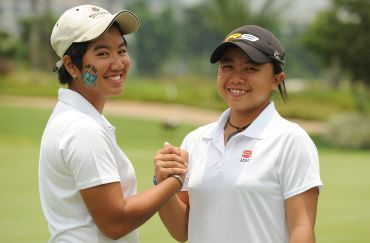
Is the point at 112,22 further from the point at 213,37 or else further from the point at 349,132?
the point at 213,37

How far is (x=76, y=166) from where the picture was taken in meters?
2.49

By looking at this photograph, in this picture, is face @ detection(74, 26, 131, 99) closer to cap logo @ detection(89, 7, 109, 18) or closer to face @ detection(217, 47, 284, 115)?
cap logo @ detection(89, 7, 109, 18)

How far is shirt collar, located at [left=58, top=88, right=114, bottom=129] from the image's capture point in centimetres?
263

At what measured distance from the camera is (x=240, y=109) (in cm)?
278

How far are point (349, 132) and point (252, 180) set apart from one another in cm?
1919

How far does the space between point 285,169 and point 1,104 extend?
27.8 meters

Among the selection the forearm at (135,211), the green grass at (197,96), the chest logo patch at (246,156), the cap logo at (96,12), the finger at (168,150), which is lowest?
the green grass at (197,96)

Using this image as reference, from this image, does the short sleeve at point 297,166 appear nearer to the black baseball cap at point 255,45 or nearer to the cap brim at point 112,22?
the black baseball cap at point 255,45

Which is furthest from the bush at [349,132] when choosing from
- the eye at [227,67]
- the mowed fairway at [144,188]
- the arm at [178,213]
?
the eye at [227,67]

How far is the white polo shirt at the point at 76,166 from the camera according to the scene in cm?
248

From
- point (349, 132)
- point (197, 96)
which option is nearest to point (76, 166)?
point (349, 132)

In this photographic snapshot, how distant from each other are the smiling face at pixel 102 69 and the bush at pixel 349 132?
19010 mm

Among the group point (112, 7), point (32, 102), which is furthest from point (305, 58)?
point (32, 102)

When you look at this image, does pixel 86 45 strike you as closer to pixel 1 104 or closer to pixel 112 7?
pixel 1 104
